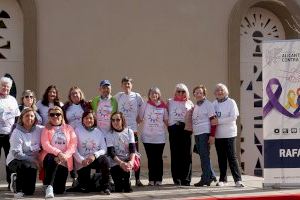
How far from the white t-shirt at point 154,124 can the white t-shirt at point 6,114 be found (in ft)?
6.99

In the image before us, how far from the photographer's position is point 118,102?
984cm

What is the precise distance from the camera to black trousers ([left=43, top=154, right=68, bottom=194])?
8.45m

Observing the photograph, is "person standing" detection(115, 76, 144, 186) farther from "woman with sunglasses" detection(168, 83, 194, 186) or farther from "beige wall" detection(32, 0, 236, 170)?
"beige wall" detection(32, 0, 236, 170)

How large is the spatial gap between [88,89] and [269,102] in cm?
385

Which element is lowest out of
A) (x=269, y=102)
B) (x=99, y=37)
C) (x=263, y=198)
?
(x=263, y=198)

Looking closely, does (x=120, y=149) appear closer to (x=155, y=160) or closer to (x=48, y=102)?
(x=155, y=160)

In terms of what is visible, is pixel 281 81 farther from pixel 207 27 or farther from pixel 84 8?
pixel 84 8

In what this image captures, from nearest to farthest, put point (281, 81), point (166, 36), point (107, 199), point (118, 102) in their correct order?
point (107, 199) → point (281, 81) → point (118, 102) → point (166, 36)

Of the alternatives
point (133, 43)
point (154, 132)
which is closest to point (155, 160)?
point (154, 132)

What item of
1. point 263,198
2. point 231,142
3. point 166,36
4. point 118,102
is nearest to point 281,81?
point 231,142

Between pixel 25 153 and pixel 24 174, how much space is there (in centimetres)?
32

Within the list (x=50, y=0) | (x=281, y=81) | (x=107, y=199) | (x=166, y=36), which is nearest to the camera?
(x=107, y=199)

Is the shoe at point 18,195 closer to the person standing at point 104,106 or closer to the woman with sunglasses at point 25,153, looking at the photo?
the woman with sunglasses at point 25,153

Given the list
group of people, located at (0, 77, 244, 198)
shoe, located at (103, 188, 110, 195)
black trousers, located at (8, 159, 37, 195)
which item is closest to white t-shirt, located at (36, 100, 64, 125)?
group of people, located at (0, 77, 244, 198)
